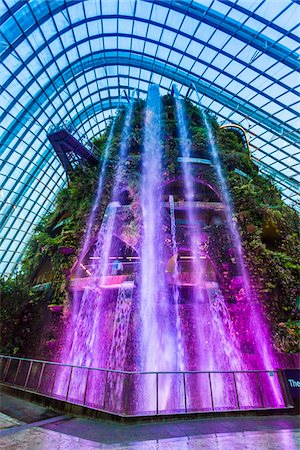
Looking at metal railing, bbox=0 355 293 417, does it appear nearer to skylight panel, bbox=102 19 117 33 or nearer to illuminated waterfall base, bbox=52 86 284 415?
illuminated waterfall base, bbox=52 86 284 415

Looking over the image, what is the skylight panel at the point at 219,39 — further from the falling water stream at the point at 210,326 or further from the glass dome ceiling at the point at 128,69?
the falling water stream at the point at 210,326

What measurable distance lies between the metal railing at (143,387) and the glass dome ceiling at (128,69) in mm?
18572

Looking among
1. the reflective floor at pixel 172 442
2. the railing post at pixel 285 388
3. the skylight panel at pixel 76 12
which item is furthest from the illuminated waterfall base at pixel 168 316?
the skylight panel at pixel 76 12

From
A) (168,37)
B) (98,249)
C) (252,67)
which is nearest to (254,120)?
(252,67)

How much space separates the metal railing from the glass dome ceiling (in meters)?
18.6

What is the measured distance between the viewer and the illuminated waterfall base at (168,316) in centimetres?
795

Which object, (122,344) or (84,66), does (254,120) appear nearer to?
(84,66)

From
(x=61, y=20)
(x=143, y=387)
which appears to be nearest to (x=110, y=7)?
(x=61, y=20)

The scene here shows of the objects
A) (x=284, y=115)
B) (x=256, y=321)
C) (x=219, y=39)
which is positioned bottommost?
(x=256, y=321)

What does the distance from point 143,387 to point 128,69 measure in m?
32.5

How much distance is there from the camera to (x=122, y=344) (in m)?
10.8

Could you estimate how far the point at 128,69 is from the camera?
30.5m

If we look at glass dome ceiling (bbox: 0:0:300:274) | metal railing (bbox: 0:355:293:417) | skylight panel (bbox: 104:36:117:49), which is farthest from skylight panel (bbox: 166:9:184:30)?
metal railing (bbox: 0:355:293:417)

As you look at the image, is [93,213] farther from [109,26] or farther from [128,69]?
[128,69]
